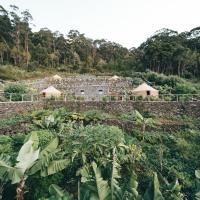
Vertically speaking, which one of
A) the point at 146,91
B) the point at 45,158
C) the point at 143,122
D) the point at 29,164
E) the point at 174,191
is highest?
the point at 146,91

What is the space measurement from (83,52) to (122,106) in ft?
129

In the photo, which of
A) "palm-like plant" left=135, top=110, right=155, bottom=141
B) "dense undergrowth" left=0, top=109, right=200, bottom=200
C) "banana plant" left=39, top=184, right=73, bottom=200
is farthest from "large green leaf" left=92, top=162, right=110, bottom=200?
"palm-like plant" left=135, top=110, right=155, bottom=141

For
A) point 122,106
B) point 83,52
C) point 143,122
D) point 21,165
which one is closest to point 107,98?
point 122,106

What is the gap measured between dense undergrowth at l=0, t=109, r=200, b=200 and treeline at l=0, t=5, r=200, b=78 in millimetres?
27482

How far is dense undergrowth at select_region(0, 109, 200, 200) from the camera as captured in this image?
46.0ft

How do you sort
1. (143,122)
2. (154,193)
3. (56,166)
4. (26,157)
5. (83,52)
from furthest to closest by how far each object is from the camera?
(83,52) → (143,122) → (56,166) → (26,157) → (154,193)

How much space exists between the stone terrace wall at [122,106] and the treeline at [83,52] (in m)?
22.8

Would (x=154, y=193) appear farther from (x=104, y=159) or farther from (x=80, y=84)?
(x=80, y=84)

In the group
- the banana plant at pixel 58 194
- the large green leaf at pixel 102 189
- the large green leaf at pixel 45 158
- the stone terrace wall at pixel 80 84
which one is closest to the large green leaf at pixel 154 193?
the large green leaf at pixel 102 189

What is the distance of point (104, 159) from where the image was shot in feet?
56.4

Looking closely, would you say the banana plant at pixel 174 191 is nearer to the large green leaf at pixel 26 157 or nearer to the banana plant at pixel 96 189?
the banana plant at pixel 96 189

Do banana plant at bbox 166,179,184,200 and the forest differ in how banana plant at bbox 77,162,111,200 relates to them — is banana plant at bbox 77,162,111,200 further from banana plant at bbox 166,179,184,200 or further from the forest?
banana plant at bbox 166,179,184,200

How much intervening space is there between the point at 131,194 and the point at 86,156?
429cm

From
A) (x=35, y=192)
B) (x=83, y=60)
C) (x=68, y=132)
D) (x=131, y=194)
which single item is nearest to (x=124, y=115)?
(x=68, y=132)
